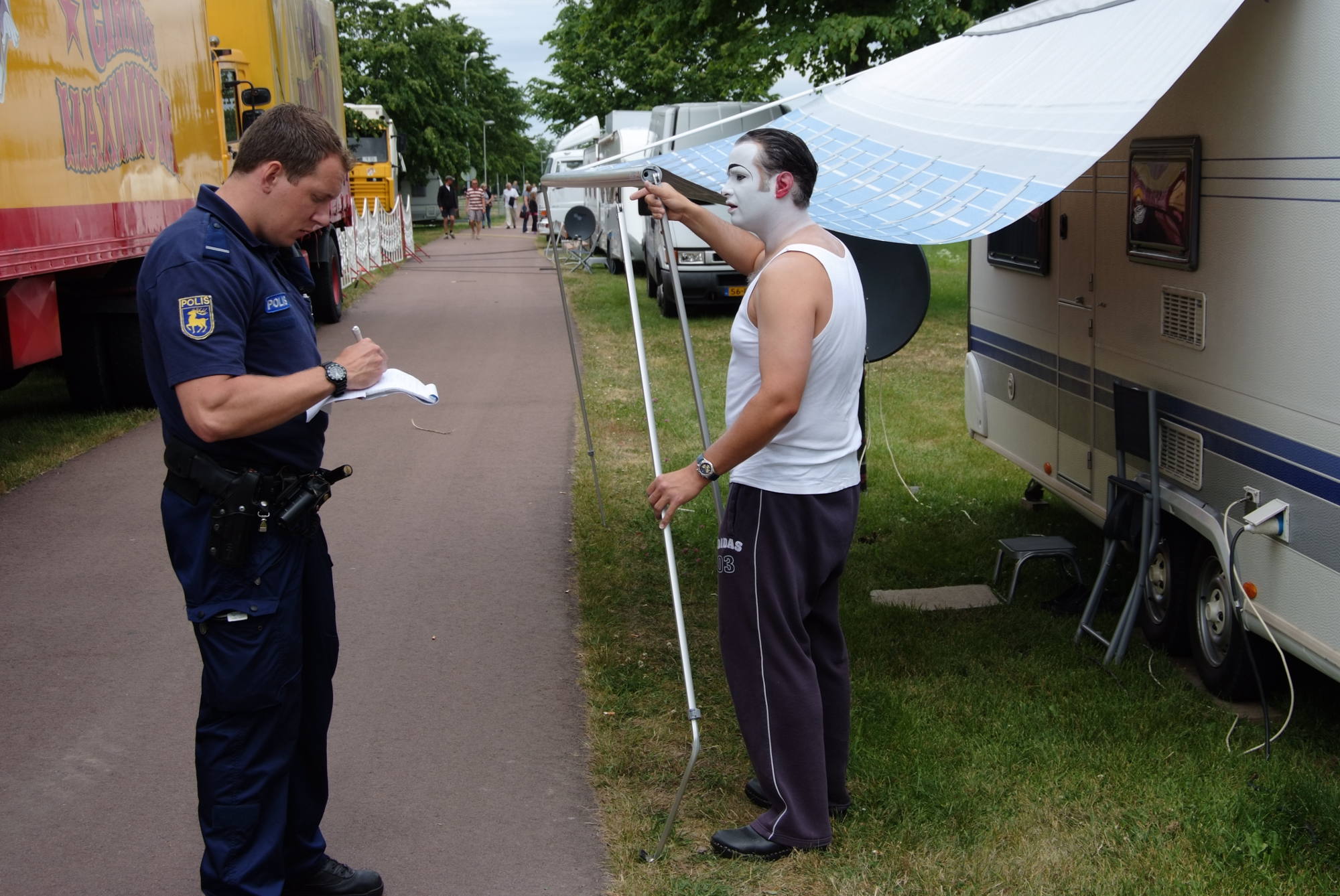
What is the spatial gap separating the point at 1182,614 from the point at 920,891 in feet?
7.41

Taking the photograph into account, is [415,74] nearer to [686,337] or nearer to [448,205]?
[448,205]

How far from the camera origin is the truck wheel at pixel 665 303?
16.6 meters

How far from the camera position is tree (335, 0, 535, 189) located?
54.6 meters

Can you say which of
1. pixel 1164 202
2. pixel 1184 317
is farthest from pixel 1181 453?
pixel 1164 202

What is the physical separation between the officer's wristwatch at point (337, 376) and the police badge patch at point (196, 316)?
10.2 inches

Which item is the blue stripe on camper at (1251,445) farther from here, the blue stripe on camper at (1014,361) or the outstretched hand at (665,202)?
the outstretched hand at (665,202)

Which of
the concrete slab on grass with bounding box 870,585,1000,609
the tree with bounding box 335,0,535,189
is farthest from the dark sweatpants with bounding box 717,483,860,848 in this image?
the tree with bounding box 335,0,535,189

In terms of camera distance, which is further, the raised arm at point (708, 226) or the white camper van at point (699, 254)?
the white camper van at point (699, 254)

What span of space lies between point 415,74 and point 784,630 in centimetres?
5686

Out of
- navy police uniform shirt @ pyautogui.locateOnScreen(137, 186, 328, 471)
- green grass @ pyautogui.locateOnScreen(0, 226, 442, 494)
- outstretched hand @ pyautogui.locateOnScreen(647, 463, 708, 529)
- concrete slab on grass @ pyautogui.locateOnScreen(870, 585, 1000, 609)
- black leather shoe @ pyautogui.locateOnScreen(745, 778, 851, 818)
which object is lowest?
concrete slab on grass @ pyautogui.locateOnScreen(870, 585, 1000, 609)

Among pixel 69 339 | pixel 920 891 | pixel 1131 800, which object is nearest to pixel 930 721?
pixel 1131 800

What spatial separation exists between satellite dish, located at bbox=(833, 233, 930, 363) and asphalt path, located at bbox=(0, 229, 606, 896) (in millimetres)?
2085

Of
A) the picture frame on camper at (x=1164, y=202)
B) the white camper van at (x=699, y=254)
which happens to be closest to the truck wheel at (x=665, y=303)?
the white camper van at (x=699, y=254)

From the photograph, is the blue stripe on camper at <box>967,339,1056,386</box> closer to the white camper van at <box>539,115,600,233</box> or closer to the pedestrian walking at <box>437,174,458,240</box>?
the white camper van at <box>539,115,600,233</box>
